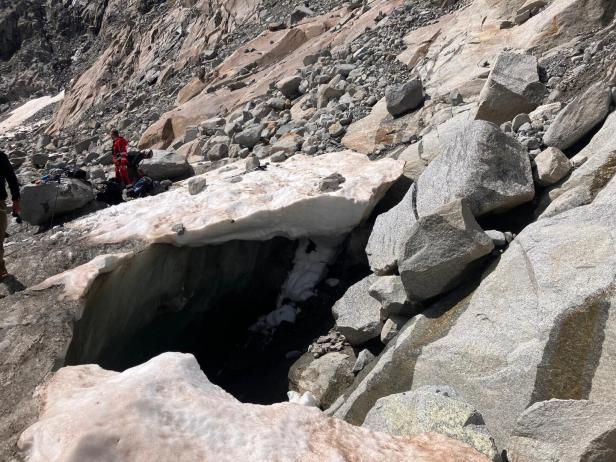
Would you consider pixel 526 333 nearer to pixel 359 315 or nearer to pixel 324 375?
pixel 359 315

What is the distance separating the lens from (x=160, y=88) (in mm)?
24203

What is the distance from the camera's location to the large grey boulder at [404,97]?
988cm

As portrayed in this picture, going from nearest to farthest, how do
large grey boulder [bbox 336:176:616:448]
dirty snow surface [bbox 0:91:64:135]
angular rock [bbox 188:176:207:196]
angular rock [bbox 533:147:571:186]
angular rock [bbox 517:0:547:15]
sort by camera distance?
large grey boulder [bbox 336:176:616:448] → angular rock [bbox 533:147:571:186] → angular rock [bbox 188:176:207:196] → angular rock [bbox 517:0:547:15] → dirty snow surface [bbox 0:91:64:135]

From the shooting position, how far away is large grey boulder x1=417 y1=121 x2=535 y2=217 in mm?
6137

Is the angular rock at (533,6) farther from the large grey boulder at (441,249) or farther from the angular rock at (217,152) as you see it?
the large grey boulder at (441,249)

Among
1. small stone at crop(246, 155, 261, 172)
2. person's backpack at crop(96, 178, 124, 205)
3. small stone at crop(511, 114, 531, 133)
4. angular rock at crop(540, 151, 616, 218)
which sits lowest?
small stone at crop(511, 114, 531, 133)

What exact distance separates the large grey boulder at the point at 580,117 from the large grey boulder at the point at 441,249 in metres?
2.00

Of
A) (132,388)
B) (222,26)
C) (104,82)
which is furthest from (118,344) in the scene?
(104,82)

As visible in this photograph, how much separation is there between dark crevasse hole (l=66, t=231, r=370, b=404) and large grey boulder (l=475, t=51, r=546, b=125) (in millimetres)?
2553

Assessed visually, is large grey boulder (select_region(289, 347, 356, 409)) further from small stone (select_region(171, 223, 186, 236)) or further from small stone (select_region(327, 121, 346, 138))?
small stone (select_region(327, 121, 346, 138))

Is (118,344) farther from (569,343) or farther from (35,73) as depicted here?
(35,73)

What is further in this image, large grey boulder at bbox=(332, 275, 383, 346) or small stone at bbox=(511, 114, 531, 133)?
small stone at bbox=(511, 114, 531, 133)

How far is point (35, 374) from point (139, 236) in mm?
2671

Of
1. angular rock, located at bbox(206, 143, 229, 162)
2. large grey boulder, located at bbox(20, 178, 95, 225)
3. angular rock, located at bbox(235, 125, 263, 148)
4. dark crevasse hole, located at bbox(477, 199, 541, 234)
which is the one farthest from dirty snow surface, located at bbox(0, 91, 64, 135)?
dark crevasse hole, located at bbox(477, 199, 541, 234)
